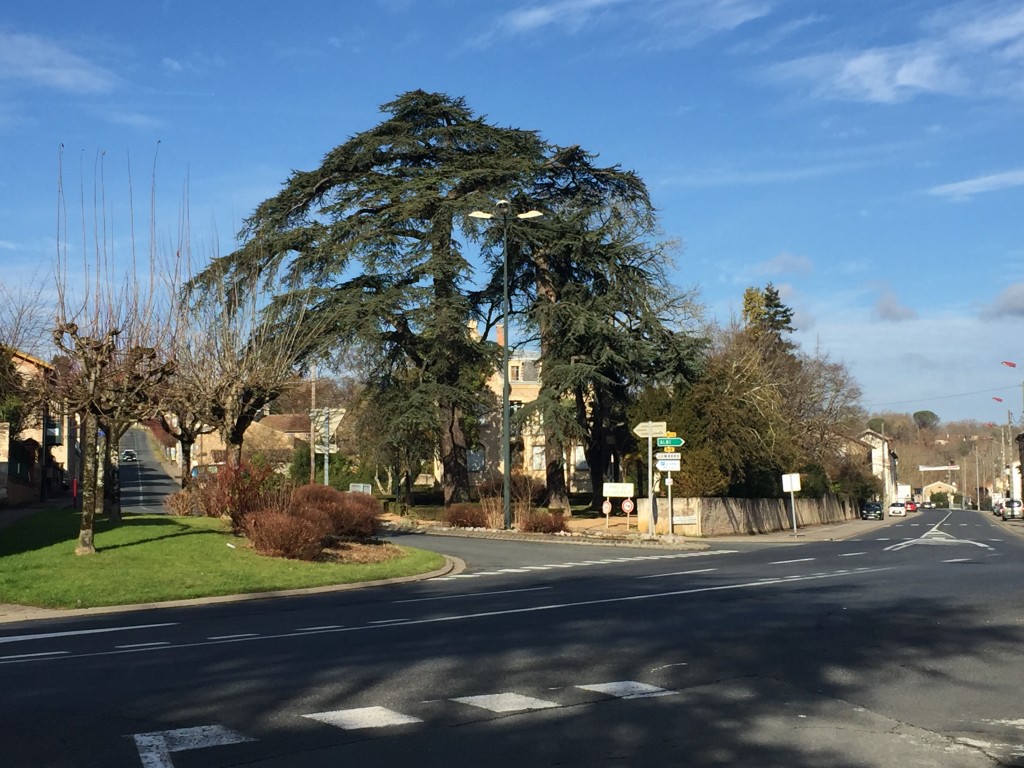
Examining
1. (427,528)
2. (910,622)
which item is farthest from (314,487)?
(910,622)

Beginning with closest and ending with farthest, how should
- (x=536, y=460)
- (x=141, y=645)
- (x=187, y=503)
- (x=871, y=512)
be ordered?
1. (x=141, y=645)
2. (x=187, y=503)
3. (x=536, y=460)
4. (x=871, y=512)

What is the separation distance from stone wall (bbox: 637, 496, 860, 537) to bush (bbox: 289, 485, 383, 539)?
14.7 meters

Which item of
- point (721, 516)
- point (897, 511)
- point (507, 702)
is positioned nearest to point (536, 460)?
point (721, 516)

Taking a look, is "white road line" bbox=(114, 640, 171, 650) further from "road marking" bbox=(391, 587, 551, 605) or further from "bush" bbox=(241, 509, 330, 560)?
"bush" bbox=(241, 509, 330, 560)

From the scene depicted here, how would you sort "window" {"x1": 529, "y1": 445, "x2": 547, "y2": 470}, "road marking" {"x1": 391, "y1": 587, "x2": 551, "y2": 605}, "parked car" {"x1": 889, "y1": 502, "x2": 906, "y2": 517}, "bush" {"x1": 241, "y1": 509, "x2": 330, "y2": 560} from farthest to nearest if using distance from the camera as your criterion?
"parked car" {"x1": 889, "y1": 502, "x2": 906, "y2": 517}, "window" {"x1": 529, "y1": 445, "x2": 547, "y2": 470}, "bush" {"x1": 241, "y1": 509, "x2": 330, "y2": 560}, "road marking" {"x1": 391, "y1": 587, "x2": 551, "y2": 605}

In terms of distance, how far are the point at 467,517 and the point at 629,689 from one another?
99.3 ft

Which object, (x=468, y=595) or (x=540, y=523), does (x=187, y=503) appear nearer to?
(x=540, y=523)

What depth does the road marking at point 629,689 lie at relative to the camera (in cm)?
879

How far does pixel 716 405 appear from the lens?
41.6 metres

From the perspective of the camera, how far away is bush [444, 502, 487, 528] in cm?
3875

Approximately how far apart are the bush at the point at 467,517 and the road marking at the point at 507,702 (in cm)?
2997

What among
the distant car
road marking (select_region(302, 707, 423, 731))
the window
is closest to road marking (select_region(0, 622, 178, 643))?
road marking (select_region(302, 707, 423, 731))

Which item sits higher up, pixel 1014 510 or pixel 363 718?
pixel 363 718

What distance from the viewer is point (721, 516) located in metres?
42.4
